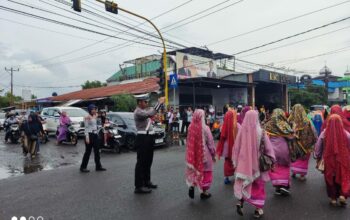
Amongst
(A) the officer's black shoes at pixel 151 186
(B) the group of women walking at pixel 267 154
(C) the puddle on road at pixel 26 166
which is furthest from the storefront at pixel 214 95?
(A) the officer's black shoes at pixel 151 186

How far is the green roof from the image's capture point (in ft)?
128

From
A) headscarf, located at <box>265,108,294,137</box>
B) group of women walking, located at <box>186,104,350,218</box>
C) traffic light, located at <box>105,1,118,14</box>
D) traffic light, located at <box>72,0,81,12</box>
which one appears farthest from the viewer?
traffic light, located at <box>105,1,118,14</box>

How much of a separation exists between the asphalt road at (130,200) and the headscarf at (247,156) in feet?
1.55

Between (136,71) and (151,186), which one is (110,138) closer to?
(151,186)

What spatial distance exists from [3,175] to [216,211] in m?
6.76

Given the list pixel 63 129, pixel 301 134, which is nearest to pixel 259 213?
pixel 301 134

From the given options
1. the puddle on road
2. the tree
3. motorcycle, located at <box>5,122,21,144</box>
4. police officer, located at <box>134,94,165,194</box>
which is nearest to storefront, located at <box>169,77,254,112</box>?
Answer: motorcycle, located at <box>5,122,21,144</box>

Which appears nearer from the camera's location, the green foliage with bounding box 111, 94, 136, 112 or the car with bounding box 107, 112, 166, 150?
the car with bounding box 107, 112, 166, 150

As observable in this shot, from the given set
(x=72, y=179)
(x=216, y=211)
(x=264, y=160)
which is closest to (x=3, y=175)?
(x=72, y=179)

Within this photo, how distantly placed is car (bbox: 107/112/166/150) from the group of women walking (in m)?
6.87

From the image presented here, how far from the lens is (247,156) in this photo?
16.2 feet

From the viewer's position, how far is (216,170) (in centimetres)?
845

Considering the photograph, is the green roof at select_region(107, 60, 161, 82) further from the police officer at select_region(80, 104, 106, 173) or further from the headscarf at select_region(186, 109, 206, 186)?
the headscarf at select_region(186, 109, 206, 186)

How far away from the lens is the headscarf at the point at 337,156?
16.9 feet
